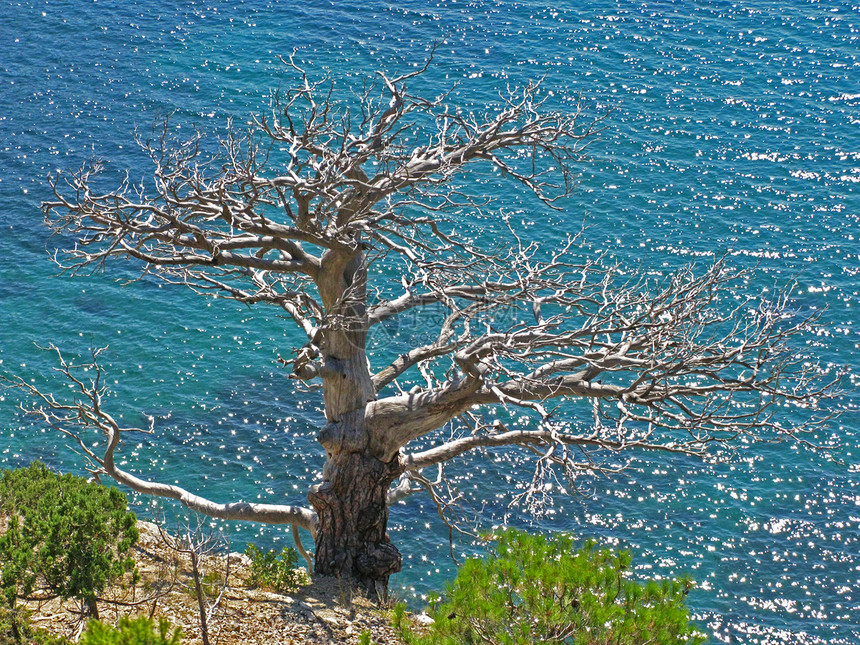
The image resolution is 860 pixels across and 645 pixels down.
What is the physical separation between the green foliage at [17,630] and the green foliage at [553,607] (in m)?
4.71

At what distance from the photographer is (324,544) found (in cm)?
1658

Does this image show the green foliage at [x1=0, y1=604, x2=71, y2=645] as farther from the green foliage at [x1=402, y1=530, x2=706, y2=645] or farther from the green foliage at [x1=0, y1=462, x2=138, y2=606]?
the green foliage at [x1=402, y1=530, x2=706, y2=645]

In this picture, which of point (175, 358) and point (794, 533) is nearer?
point (794, 533)

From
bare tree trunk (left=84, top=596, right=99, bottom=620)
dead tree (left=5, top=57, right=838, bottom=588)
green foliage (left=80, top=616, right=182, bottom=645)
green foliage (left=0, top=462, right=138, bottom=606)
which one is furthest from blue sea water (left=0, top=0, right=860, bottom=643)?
green foliage (left=80, top=616, right=182, bottom=645)

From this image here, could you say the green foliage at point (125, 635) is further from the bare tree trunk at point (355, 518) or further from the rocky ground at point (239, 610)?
the bare tree trunk at point (355, 518)

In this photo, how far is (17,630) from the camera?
452 inches

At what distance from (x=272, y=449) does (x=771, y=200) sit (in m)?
22.3

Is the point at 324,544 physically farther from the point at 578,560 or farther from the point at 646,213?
the point at 646,213

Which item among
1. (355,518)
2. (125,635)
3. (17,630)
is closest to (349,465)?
(355,518)

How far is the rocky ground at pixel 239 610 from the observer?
13527mm

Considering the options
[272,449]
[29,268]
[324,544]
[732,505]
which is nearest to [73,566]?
[324,544]

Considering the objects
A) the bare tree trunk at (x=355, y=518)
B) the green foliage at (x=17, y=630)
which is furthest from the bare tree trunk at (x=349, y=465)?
the green foliage at (x=17, y=630)

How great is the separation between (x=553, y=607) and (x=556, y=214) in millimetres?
28735

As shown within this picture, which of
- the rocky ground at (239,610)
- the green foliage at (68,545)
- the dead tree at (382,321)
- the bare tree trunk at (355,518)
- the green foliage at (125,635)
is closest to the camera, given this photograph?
the green foliage at (125,635)
